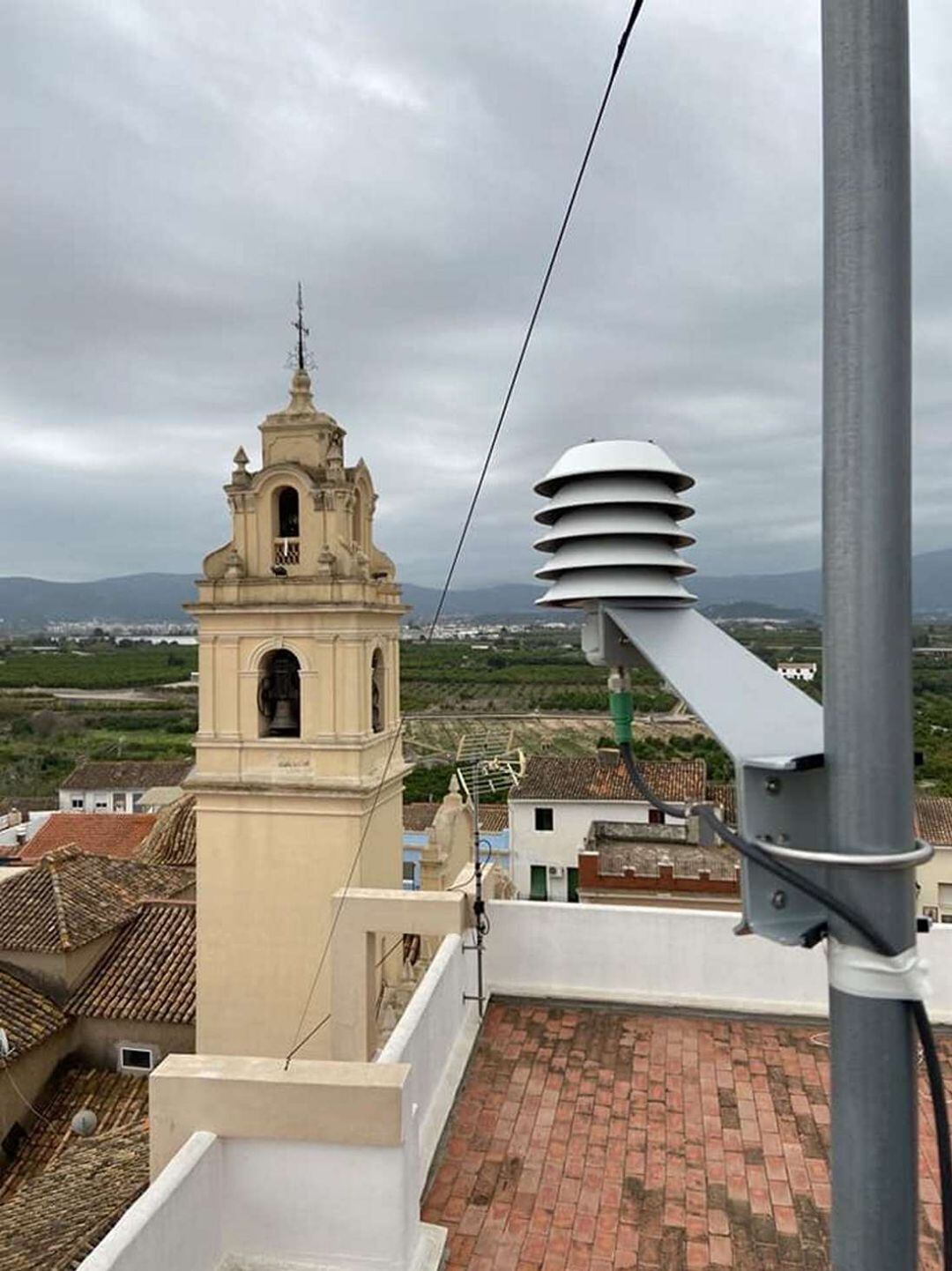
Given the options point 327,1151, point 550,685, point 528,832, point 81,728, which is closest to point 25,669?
point 81,728

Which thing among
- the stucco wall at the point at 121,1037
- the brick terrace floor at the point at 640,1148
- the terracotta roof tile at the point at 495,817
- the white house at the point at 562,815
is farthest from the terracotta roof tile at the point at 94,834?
the brick terrace floor at the point at 640,1148

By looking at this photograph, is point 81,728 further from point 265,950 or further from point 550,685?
point 265,950

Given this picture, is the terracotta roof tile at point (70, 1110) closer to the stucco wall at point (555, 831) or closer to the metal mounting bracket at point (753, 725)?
the metal mounting bracket at point (753, 725)

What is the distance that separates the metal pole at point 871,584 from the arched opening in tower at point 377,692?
35.5ft

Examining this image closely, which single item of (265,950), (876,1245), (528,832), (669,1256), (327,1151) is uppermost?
(876,1245)

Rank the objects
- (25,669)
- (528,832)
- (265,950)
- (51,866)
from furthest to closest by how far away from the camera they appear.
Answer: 1. (25,669)
2. (528,832)
3. (51,866)
4. (265,950)

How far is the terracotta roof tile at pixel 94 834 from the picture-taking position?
81.8ft

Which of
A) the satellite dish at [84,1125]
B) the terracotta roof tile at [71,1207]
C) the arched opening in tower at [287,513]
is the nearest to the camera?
the terracotta roof tile at [71,1207]

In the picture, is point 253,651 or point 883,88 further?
point 253,651

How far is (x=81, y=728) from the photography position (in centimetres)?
7775

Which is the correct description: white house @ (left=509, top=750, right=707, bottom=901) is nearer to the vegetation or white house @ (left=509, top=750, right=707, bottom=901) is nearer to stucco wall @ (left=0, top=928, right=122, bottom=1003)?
stucco wall @ (left=0, top=928, right=122, bottom=1003)

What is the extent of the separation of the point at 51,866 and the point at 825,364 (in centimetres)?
→ 1613

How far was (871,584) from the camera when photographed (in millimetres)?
1339

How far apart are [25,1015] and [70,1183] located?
19.4 feet
